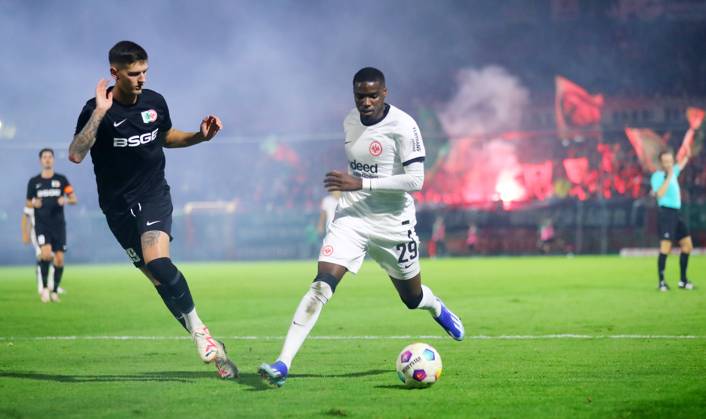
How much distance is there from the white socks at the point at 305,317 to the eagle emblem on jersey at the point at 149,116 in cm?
189

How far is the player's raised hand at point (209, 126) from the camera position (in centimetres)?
820

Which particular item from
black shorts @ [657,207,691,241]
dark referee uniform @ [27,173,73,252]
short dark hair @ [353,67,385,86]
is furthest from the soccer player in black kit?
black shorts @ [657,207,691,241]

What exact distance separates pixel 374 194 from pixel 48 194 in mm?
11215

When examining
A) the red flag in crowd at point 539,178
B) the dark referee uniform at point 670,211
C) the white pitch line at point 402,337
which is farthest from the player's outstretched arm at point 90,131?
the red flag in crowd at point 539,178

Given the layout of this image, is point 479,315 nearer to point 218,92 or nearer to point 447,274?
point 447,274

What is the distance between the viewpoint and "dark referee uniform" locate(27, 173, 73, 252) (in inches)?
703

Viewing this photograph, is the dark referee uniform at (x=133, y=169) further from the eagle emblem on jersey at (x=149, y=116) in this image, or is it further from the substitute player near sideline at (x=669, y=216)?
the substitute player near sideline at (x=669, y=216)

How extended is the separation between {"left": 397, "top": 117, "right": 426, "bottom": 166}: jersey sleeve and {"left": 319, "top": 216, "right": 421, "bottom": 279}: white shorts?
0.59 m

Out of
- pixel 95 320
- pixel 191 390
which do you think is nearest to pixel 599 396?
pixel 191 390

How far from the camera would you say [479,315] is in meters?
13.8

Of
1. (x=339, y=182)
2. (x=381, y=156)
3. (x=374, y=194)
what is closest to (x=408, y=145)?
(x=381, y=156)

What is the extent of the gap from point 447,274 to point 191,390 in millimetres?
18790

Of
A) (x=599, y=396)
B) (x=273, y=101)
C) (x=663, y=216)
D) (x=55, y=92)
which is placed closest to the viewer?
(x=599, y=396)

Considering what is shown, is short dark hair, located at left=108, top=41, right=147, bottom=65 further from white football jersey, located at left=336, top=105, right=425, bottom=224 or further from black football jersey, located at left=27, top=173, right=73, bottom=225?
black football jersey, located at left=27, top=173, right=73, bottom=225
